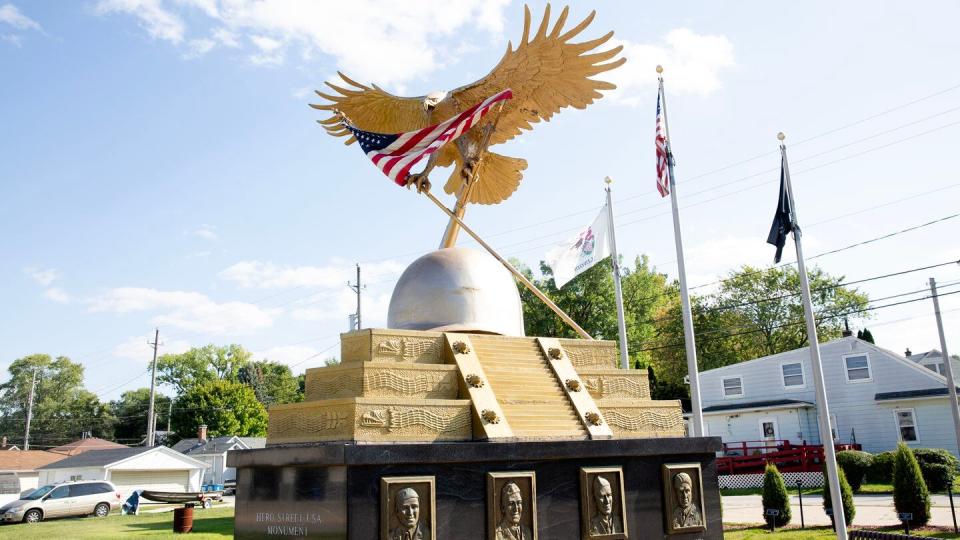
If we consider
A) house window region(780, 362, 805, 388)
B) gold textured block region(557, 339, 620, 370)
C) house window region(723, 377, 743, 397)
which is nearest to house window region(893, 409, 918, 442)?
house window region(780, 362, 805, 388)

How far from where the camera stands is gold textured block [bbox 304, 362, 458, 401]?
835cm

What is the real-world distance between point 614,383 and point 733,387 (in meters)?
27.7

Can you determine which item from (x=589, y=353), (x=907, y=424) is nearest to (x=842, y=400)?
(x=907, y=424)

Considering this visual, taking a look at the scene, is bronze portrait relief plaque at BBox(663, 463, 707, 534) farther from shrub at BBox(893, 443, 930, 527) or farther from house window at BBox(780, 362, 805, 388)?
house window at BBox(780, 362, 805, 388)

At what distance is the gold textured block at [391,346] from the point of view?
884 centimetres

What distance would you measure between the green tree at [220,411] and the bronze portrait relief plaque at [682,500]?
56.5m

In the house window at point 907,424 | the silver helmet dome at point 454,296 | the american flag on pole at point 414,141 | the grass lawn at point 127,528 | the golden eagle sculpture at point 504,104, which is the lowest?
the grass lawn at point 127,528

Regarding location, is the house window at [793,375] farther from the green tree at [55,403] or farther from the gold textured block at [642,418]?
the green tree at [55,403]

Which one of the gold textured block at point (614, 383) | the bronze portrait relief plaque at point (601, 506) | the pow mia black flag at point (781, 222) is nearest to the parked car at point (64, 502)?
the gold textured block at point (614, 383)

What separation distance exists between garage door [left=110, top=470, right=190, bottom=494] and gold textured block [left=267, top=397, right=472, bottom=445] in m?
36.2

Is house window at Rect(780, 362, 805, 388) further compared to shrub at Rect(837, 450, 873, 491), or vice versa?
house window at Rect(780, 362, 805, 388)

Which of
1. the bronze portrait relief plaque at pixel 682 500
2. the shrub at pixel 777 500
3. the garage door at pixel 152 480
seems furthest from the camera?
the garage door at pixel 152 480

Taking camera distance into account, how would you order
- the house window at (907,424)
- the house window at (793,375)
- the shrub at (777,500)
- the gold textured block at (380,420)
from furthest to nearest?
1. the house window at (793,375)
2. the house window at (907,424)
3. the shrub at (777,500)
4. the gold textured block at (380,420)

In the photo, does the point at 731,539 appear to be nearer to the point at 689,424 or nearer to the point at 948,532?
the point at 948,532
